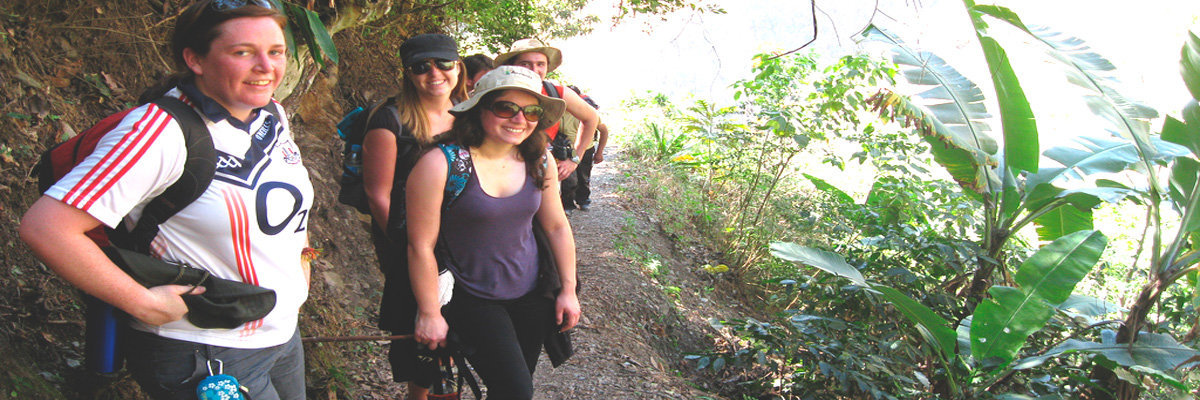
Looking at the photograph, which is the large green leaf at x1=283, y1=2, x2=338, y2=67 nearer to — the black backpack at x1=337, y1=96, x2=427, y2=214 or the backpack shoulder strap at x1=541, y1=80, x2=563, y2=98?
the black backpack at x1=337, y1=96, x2=427, y2=214

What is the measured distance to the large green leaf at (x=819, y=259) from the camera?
4402mm

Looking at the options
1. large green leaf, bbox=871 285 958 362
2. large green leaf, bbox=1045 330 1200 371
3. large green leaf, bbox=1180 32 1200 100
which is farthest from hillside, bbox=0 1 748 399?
large green leaf, bbox=1180 32 1200 100

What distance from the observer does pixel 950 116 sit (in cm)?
545

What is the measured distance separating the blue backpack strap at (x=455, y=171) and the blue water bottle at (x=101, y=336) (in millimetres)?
1000

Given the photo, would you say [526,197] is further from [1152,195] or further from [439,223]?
[1152,195]

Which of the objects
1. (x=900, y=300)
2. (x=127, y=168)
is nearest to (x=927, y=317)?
(x=900, y=300)

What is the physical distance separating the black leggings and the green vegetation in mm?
1998

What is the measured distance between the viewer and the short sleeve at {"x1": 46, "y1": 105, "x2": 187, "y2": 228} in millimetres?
1458

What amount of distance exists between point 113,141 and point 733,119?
6.85 m

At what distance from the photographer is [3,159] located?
281 centimetres

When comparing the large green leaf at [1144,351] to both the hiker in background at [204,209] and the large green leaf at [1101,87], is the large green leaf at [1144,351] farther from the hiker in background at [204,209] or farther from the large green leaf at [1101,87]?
the hiker in background at [204,209]

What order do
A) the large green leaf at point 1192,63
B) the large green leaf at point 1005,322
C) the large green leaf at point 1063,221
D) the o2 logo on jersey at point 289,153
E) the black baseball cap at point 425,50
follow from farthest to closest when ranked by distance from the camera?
the large green leaf at point 1063,221 < the large green leaf at point 1192,63 < the large green leaf at point 1005,322 < the black baseball cap at point 425,50 < the o2 logo on jersey at point 289,153

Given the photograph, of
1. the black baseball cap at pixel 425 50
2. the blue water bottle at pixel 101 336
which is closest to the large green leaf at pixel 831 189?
the black baseball cap at pixel 425 50

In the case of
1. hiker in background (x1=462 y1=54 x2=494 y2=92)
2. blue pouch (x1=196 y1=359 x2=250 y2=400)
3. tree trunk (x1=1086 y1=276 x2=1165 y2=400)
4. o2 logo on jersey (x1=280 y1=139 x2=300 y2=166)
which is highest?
hiker in background (x1=462 y1=54 x2=494 y2=92)
